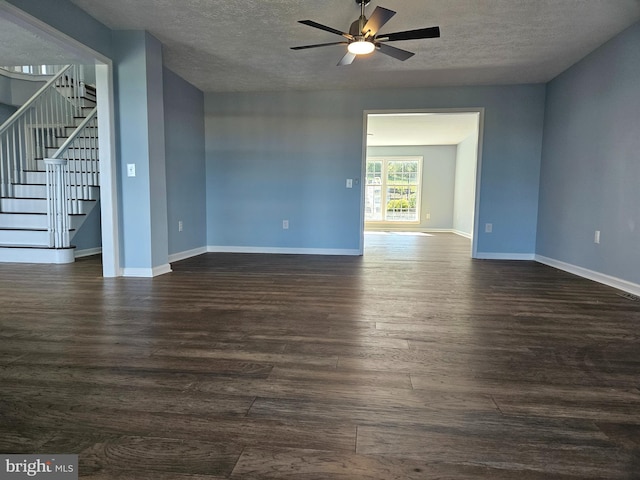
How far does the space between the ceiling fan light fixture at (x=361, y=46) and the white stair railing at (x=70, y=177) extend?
144 inches

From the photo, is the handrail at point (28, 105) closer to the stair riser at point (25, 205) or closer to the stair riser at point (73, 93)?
the stair riser at point (73, 93)

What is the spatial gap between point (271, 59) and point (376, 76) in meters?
1.33

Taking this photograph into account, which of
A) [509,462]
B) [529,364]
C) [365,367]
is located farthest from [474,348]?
[509,462]

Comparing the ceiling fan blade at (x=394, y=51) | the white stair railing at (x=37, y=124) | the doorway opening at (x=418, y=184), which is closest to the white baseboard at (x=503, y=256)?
the ceiling fan blade at (x=394, y=51)

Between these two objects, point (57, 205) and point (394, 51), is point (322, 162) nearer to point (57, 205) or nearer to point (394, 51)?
point (394, 51)

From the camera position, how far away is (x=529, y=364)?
1.56 meters

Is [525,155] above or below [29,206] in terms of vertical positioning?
above

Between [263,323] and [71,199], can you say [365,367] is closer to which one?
[263,323]

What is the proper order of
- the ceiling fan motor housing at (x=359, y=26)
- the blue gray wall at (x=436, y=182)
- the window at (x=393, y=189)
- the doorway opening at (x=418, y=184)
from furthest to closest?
1. the window at (x=393, y=189)
2. the blue gray wall at (x=436, y=182)
3. the doorway opening at (x=418, y=184)
4. the ceiling fan motor housing at (x=359, y=26)

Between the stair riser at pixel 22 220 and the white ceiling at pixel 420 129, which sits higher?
the white ceiling at pixel 420 129

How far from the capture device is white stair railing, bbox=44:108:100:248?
13.6 ft

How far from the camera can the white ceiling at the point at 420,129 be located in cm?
637

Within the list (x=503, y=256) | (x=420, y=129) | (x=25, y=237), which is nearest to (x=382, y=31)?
(x=503, y=256)

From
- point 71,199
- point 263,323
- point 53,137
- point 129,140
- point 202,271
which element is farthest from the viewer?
point 53,137
